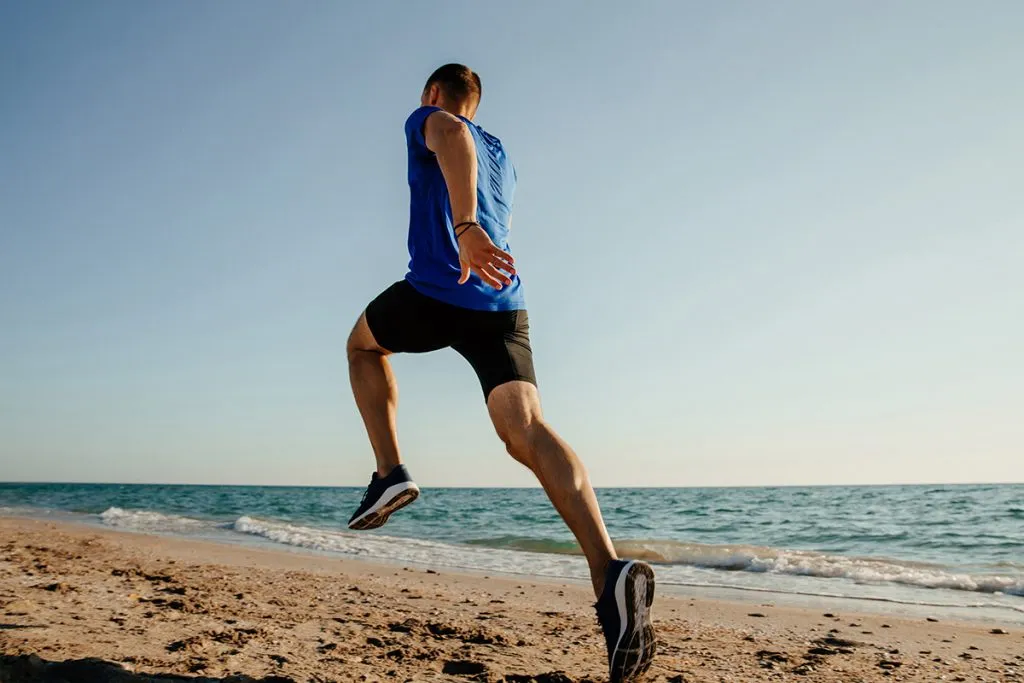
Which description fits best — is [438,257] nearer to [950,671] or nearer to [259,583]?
[950,671]

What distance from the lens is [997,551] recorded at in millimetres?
10539

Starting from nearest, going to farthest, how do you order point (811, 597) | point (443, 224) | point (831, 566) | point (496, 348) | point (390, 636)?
point (496, 348), point (443, 224), point (390, 636), point (811, 597), point (831, 566)

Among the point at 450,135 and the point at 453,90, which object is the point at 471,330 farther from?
the point at 453,90

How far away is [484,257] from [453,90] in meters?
0.77

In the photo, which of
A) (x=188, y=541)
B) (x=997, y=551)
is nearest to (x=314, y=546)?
(x=188, y=541)

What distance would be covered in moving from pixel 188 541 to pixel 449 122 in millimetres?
9736

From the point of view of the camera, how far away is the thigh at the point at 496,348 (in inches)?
87.2

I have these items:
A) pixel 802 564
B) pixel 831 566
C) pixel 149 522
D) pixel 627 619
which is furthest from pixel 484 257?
pixel 149 522

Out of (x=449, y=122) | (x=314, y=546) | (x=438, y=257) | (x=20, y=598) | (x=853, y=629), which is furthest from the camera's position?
(x=314, y=546)

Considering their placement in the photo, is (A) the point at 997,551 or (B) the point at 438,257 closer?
(B) the point at 438,257

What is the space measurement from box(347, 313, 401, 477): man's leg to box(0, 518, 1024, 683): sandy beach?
2.55 ft

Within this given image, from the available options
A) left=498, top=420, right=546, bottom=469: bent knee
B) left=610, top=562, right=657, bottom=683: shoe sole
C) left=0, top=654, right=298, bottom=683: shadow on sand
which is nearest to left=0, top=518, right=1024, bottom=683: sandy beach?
left=0, top=654, right=298, bottom=683: shadow on sand

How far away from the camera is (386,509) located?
96.6 inches

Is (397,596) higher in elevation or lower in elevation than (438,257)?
lower
